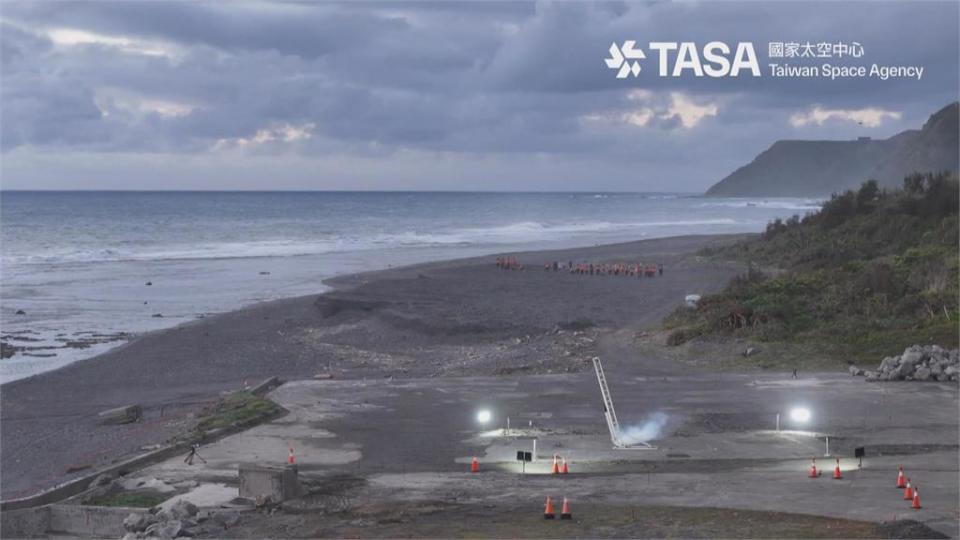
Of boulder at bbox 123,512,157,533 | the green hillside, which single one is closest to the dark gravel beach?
the green hillside

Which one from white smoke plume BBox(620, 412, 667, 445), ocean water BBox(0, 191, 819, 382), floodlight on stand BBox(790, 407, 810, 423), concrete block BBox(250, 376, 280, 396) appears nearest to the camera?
Answer: white smoke plume BBox(620, 412, 667, 445)

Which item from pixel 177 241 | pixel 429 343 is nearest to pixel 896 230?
pixel 429 343

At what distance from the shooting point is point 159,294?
5578 centimetres

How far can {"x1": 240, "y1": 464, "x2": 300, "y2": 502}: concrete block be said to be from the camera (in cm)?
1800

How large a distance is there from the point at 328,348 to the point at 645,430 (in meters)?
16.2

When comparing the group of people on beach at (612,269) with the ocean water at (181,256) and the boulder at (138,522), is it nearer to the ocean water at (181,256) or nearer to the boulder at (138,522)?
the ocean water at (181,256)

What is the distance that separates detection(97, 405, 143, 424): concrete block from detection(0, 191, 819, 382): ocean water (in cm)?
854

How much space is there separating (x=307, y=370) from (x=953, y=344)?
1856 centimetres

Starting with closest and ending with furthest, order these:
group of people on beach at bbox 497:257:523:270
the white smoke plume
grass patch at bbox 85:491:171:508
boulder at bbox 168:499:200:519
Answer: boulder at bbox 168:499:200:519
grass patch at bbox 85:491:171:508
the white smoke plume
group of people on beach at bbox 497:257:523:270

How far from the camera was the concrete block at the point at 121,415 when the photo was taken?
26172mm

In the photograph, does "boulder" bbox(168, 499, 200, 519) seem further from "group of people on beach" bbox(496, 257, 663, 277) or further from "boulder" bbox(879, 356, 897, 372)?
"group of people on beach" bbox(496, 257, 663, 277)

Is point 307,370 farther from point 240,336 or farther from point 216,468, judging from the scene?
point 216,468

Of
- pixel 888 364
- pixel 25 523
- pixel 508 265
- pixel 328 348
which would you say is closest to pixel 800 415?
pixel 888 364

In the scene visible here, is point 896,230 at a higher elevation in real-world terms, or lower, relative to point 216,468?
higher
